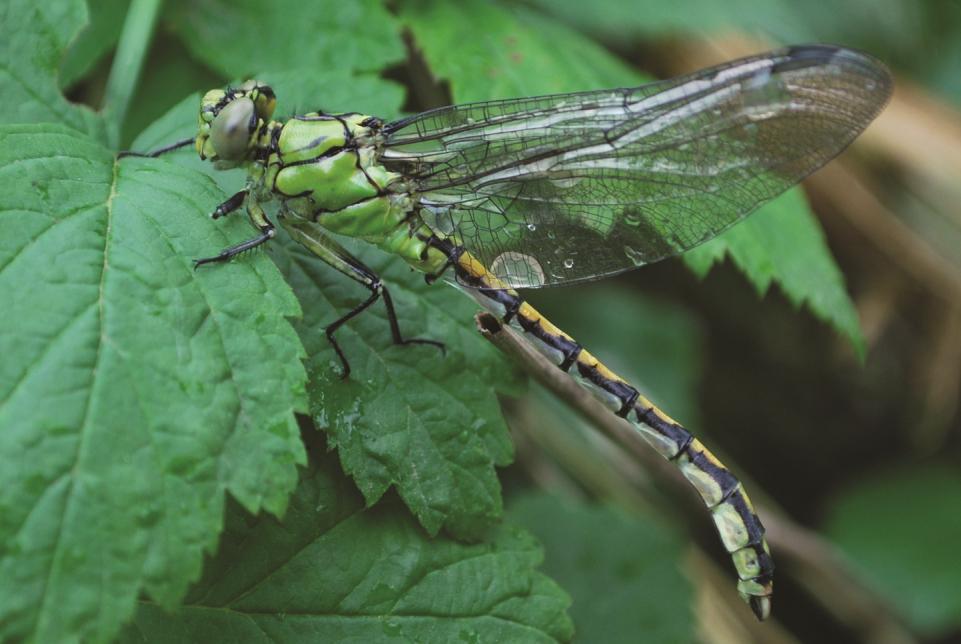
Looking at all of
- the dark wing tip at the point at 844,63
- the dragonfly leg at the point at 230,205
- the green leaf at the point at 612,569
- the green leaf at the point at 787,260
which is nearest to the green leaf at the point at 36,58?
the dragonfly leg at the point at 230,205

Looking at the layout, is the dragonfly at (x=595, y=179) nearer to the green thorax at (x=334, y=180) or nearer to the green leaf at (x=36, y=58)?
the green thorax at (x=334, y=180)

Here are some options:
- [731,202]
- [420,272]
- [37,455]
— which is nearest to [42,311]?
[37,455]

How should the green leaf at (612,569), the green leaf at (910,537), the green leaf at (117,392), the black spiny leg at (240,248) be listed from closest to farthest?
the green leaf at (117,392)
the black spiny leg at (240,248)
the green leaf at (612,569)
the green leaf at (910,537)

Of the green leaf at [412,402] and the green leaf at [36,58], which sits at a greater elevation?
the green leaf at [36,58]

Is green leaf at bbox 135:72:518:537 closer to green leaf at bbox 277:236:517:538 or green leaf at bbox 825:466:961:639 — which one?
green leaf at bbox 277:236:517:538

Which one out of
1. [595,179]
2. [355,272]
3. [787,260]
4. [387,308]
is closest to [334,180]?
[355,272]

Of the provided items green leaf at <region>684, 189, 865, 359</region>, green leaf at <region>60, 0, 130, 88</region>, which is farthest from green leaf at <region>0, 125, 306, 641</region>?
green leaf at <region>684, 189, 865, 359</region>
